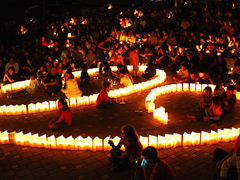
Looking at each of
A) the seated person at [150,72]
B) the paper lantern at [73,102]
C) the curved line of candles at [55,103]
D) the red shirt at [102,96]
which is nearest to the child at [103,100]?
the red shirt at [102,96]

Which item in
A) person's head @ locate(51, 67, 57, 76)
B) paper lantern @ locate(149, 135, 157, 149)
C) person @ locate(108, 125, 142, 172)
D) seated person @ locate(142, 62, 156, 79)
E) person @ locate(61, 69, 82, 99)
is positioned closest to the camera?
person @ locate(108, 125, 142, 172)

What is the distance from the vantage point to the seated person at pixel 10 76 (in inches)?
409

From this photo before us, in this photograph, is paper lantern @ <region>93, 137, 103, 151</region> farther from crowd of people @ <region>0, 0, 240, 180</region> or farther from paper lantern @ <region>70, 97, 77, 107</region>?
paper lantern @ <region>70, 97, 77, 107</region>

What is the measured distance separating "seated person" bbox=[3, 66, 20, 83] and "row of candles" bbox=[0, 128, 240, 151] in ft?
15.3

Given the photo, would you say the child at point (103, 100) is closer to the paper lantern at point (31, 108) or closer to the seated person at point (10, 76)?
the paper lantern at point (31, 108)

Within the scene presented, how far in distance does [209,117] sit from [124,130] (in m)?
2.88

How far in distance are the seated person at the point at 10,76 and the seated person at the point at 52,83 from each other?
5.11ft

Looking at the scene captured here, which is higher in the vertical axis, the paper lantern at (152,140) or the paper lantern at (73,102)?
the paper lantern at (73,102)

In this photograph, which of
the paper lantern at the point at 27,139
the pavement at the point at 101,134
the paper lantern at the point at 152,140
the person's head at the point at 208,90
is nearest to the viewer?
the pavement at the point at 101,134

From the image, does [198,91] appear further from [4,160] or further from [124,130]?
[4,160]

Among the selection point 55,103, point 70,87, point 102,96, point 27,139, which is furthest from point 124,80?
point 27,139

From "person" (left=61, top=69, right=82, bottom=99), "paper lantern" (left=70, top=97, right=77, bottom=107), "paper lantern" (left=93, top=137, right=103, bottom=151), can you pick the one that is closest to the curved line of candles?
"paper lantern" (left=70, top=97, right=77, bottom=107)

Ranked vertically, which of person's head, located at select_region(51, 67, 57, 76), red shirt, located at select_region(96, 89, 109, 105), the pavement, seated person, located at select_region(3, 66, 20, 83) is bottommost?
the pavement

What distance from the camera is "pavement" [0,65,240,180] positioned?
5086 mm
